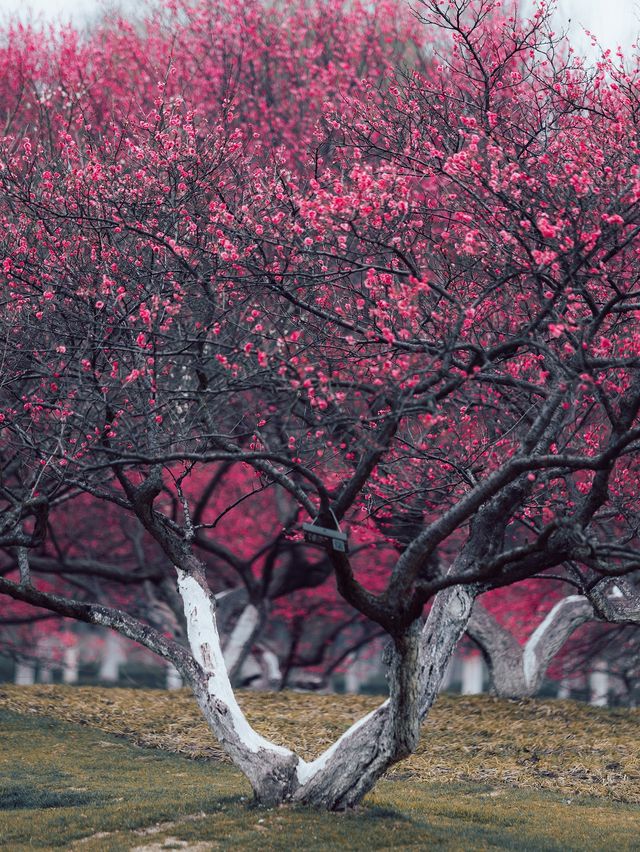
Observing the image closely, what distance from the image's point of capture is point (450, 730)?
64.5 ft

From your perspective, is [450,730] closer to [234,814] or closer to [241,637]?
[241,637]

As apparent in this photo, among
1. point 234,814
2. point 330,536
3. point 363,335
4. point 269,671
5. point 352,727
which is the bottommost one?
point 234,814

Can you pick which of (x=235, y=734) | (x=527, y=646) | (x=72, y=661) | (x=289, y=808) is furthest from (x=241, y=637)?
(x=72, y=661)

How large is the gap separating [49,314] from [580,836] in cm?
944

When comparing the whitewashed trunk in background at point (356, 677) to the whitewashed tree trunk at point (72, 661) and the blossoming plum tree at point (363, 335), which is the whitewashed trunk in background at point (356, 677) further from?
the blossoming plum tree at point (363, 335)

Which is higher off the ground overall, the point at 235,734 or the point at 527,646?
the point at 527,646

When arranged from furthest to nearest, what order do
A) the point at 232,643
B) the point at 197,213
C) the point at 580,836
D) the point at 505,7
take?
the point at 505,7 < the point at 232,643 < the point at 197,213 < the point at 580,836

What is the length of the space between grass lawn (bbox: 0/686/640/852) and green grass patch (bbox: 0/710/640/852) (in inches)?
1.1

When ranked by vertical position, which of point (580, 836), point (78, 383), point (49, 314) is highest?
point (49, 314)

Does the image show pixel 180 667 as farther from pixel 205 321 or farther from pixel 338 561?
pixel 205 321

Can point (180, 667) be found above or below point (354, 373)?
below

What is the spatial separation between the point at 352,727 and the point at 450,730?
7948 millimetres

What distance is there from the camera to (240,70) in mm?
26875

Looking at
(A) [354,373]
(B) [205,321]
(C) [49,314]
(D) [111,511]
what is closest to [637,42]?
(A) [354,373]
